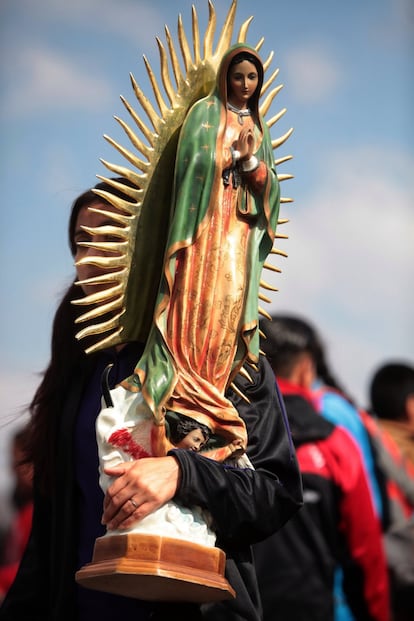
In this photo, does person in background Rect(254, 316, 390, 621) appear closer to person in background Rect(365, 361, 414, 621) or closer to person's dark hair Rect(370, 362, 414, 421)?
person in background Rect(365, 361, 414, 621)

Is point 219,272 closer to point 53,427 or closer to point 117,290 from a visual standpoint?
point 117,290

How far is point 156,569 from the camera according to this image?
2279mm

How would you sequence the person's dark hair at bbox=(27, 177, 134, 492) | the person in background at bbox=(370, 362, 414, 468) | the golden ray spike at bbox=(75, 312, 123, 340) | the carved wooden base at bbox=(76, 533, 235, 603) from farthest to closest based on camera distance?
the person in background at bbox=(370, 362, 414, 468) < the person's dark hair at bbox=(27, 177, 134, 492) < the golden ray spike at bbox=(75, 312, 123, 340) < the carved wooden base at bbox=(76, 533, 235, 603)

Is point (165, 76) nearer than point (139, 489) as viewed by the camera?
No

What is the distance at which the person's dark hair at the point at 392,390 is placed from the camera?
215 inches

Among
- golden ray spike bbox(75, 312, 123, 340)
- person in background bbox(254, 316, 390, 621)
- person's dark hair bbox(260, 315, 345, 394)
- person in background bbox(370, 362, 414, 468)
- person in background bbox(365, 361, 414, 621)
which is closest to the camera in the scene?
golden ray spike bbox(75, 312, 123, 340)

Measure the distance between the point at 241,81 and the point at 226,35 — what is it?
134 mm

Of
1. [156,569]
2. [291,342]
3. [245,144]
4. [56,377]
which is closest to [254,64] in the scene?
[245,144]

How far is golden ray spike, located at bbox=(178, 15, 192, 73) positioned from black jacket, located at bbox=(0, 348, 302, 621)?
0.69 m

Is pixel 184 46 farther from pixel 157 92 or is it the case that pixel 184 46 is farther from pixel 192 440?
pixel 192 440

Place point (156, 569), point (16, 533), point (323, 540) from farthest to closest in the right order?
point (16, 533), point (323, 540), point (156, 569)

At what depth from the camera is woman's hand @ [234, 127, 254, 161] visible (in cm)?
257

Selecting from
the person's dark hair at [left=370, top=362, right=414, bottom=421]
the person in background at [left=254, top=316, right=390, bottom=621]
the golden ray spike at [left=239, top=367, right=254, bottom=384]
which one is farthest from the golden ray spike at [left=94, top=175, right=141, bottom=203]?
the person's dark hair at [left=370, top=362, right=414, bottom=421]

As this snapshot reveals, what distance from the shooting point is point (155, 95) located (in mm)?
2643
